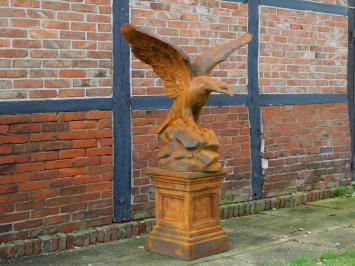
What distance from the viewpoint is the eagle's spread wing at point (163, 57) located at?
5.26 m

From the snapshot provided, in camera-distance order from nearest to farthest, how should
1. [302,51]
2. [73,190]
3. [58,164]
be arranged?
[58,164]
[73,190]
[302,51]

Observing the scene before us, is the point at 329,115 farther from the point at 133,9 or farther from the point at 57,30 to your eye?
the point at 57,30

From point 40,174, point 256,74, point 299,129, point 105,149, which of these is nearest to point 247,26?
point 256,74

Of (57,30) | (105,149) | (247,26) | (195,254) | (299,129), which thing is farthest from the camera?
(299,129)

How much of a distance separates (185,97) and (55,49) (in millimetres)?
1322

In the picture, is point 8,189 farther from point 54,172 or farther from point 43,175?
point 54,172

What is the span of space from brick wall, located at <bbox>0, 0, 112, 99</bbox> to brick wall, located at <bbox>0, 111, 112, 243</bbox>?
0.24 meters

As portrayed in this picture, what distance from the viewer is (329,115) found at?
8852 mm

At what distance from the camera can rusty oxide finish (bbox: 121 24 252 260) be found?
18.0 ft

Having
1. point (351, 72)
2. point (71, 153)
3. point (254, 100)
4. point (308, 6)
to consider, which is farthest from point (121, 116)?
point (351, 72)

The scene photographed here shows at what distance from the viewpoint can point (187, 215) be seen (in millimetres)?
5520

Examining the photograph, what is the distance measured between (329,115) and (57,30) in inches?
172

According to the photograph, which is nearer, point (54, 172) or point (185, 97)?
point (185, 97)

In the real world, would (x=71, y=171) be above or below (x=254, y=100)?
below
